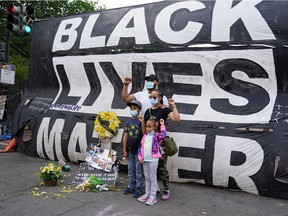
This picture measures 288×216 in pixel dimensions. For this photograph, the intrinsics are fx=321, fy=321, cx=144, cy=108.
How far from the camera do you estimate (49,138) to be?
720 centimetres

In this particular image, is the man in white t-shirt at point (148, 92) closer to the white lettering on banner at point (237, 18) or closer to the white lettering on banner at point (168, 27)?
the white lettering on banner at point (168, 27)

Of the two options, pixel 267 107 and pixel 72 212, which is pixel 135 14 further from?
pixel 72 212

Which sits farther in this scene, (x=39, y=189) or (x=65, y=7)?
(x=65, y=7)

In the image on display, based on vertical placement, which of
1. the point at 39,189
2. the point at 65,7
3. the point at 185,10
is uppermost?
the point at 65,7

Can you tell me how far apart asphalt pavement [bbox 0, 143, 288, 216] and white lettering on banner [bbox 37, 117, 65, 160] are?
1.51 metres

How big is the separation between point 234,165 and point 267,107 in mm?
1074

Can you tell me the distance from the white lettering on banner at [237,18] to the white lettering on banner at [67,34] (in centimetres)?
334

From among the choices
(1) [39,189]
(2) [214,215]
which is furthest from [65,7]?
(2) [214,215]

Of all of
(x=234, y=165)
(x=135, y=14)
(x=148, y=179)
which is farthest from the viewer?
(x=135, y=14)

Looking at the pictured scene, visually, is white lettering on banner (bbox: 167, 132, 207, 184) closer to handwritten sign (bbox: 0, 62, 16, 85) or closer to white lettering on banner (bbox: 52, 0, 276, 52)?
white lettering on banner (bbox: 52, 0, 276, 52)

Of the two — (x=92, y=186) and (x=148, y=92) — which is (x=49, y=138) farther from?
(x=148, y=92)

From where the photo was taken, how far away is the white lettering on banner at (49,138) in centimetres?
706

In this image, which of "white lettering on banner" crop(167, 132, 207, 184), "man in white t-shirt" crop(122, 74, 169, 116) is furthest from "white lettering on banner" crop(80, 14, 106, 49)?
"white lettering on banner" crop(167, 132, 207, 184)

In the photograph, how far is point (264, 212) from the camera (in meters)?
4.27
